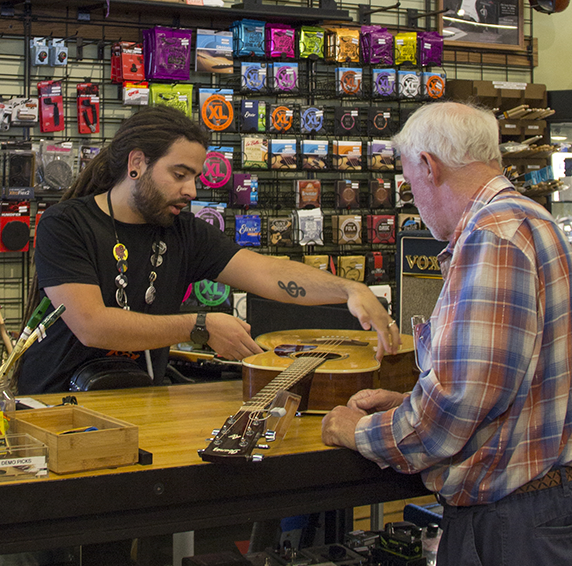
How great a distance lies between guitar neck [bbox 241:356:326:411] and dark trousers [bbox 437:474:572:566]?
1.37 feet

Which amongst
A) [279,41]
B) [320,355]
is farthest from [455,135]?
[279,41]

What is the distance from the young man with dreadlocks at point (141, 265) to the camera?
6.27 ft

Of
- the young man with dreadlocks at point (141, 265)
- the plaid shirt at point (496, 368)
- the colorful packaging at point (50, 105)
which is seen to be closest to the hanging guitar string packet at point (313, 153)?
the colorful packaging at point (50, 105)

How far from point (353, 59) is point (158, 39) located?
4.80 feet

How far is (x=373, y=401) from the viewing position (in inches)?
58.2

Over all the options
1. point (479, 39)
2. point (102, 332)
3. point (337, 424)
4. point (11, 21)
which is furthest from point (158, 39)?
point (337, 424)

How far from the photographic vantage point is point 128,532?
3.81ft

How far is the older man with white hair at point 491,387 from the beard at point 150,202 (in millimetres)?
1048

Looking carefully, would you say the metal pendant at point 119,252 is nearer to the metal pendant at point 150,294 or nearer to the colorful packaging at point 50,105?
the metal pendant at point 150,294

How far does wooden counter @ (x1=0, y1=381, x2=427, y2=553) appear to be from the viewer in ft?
3.61

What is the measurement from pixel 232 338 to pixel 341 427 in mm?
540

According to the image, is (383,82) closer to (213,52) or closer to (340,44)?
(340,44)

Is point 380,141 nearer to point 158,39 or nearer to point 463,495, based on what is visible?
point 158,39

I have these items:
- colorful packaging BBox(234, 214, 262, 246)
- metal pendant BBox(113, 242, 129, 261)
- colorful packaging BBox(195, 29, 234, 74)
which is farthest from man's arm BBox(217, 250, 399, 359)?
colorful packaging BBox(195, 29, 234, 74)
